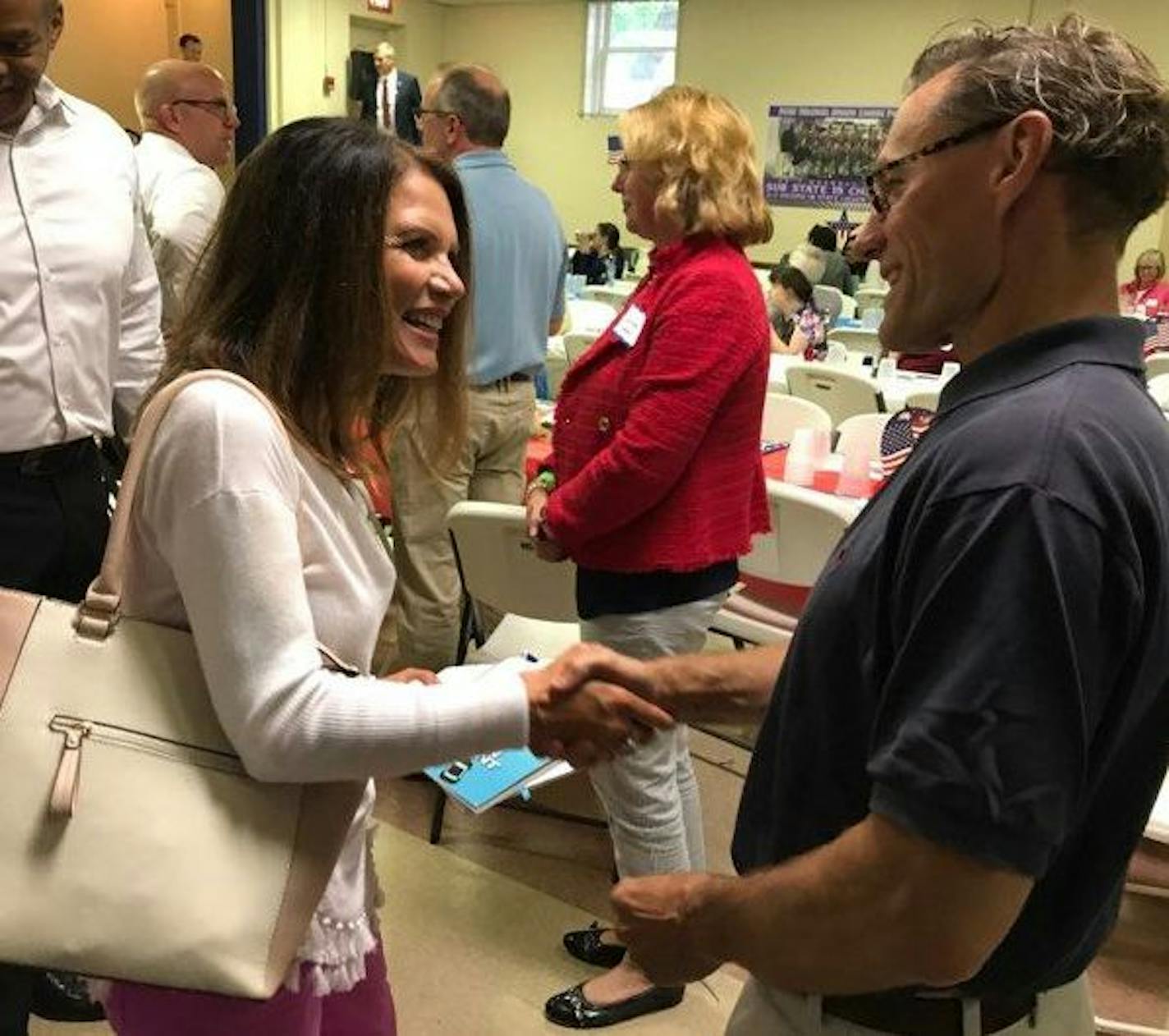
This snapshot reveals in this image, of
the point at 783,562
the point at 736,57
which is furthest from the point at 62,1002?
the point at 736,57

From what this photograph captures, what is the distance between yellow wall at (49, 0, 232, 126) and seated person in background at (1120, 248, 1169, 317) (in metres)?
6.75

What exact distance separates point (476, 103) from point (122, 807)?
2.76 m

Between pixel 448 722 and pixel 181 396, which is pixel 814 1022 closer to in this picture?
pixel 448 722

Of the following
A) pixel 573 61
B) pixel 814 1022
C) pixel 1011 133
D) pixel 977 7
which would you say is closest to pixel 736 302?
pixel 1011 133

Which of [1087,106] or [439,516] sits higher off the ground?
[1087,106]

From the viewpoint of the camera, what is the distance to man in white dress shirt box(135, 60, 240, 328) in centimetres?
313

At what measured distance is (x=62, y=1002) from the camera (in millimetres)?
2014

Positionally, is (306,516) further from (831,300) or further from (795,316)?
(831,300)

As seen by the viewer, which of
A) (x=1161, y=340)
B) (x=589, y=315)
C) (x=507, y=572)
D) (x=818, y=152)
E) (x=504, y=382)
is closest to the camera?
(x=507, y=572)

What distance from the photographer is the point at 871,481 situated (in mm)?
3008

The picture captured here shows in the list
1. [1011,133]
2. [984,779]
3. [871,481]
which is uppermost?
[1011,133]

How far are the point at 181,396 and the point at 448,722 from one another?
372 mm

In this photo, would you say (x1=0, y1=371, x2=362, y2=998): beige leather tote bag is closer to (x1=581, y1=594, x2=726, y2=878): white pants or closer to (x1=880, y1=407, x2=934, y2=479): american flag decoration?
(x1=581, y1=594, x2=726, y2=878): white pants

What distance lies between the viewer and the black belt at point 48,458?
5.96ft
